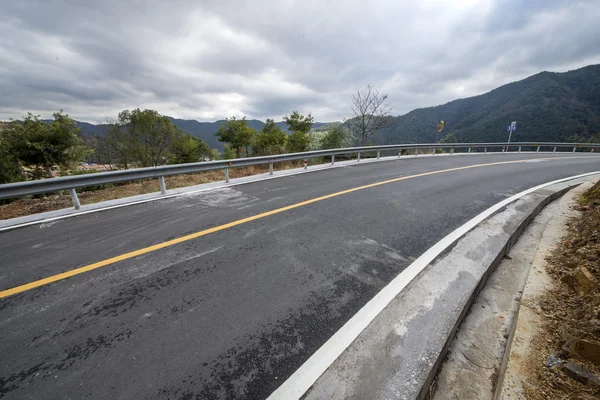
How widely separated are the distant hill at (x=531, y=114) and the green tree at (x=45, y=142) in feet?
286

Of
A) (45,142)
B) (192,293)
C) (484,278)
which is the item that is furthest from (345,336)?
(45,142)

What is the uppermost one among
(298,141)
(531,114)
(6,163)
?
(531,114)

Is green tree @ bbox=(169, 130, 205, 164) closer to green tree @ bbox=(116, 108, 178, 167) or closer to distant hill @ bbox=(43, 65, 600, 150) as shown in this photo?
green tree @ bbox=(116, 108, 178, 167)

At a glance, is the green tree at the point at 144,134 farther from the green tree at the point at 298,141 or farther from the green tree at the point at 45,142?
the green tree at the point at 298,141

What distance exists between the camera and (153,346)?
1903 mm

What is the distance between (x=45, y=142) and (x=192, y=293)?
72.6 feet

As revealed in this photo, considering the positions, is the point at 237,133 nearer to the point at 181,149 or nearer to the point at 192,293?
the point at 181,149

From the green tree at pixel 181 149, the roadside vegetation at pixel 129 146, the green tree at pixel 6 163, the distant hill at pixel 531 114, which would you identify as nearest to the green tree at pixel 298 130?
the roadside vegetation at pixel 129 146

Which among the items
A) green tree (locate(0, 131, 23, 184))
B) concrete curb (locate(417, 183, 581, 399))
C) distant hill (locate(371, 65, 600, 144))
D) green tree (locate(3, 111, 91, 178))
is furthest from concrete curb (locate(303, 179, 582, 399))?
distant hill (locate(371, 65, 600, 144))

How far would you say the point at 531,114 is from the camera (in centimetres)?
8462

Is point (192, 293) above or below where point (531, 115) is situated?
below

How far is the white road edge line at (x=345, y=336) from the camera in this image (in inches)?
61.7

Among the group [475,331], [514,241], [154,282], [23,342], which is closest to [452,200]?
[514,241]

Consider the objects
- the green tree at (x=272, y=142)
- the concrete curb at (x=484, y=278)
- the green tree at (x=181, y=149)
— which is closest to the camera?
the concrete curb at (x=484, y=278)
